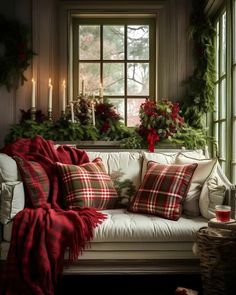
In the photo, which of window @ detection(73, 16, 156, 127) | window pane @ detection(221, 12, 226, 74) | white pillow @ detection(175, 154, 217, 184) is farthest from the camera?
window @ detection(73, 16, 156, 127)

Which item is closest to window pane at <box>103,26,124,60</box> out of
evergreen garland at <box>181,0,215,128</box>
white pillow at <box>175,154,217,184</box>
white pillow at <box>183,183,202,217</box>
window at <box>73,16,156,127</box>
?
window at <box>73,16,156,127</box>

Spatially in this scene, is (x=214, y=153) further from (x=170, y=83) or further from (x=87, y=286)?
(x=87, y=286)

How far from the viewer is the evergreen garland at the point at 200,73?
324cm

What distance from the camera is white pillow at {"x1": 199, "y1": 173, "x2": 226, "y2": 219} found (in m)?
2.12

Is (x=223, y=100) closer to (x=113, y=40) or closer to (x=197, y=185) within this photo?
(x=197, y=185)

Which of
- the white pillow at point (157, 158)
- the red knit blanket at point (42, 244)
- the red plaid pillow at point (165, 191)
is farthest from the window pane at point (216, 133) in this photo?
the red knit blanket at point (42, 244)

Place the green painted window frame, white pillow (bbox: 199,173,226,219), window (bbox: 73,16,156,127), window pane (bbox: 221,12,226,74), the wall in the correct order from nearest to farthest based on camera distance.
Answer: white pillow (bbox: 199,173,226,219) < the green painted window frame < window pane (bbox: 221,12,226,74) < the wall < window (bbox: 73,16,156,127)

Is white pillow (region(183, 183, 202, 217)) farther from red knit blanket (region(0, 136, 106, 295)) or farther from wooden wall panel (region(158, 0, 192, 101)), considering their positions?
wooden wall panel (region(158, 0, 192, 101))

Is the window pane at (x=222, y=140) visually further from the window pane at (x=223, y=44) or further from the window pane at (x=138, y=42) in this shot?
the window pane at (x=138, y=42)

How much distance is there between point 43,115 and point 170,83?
1331mm

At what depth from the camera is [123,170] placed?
263 cm

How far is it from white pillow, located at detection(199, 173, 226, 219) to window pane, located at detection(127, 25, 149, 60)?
1.83m

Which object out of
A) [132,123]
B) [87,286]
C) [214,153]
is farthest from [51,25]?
[87,286]

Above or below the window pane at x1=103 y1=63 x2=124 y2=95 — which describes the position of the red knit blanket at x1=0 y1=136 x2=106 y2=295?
below
